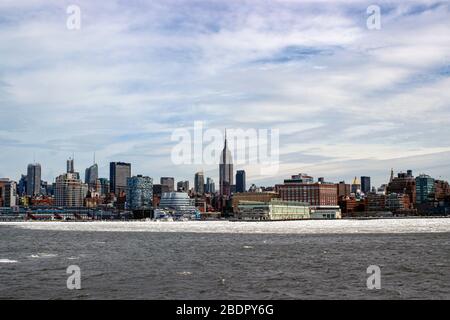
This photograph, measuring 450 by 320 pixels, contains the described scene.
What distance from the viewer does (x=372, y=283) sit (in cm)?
4988

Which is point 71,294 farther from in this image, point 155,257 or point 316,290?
point 155,257

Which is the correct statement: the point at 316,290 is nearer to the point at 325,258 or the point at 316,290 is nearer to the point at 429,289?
the point at 429,289

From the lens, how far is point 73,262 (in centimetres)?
7250
